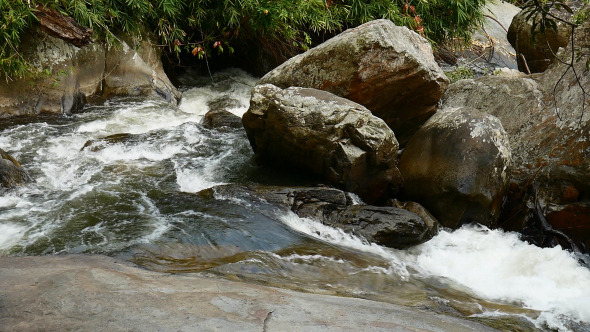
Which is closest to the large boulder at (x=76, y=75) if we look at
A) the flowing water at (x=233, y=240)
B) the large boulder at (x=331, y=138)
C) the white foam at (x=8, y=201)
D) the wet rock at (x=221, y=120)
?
the flowing water at (x=233, y=240)

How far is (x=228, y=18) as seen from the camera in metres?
8.34

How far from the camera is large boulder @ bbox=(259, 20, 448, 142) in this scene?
5.98 meters

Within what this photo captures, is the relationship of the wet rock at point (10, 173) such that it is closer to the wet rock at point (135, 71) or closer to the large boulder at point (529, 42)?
the wet rock at point (135, 71)

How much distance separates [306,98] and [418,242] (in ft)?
5.61

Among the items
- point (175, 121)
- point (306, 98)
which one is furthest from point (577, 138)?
point (175, 121)

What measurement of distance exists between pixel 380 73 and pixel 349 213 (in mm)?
1733

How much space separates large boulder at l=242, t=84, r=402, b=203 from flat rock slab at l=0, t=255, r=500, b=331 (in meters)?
2.23

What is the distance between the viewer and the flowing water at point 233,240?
3.97m

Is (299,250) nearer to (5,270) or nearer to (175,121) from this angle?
(5,270)

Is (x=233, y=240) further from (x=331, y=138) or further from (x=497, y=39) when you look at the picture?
(x=497, y=39)

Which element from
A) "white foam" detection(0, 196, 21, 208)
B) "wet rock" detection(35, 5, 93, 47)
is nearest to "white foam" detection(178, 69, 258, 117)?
"wet rock" detection(35, 5, 93, 47)

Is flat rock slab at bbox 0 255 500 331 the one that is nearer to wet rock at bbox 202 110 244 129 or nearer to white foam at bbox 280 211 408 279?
white foam at bbox 280 211 408 279

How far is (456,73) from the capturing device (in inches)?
351

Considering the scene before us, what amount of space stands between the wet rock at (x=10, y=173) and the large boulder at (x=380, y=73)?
2721mm
